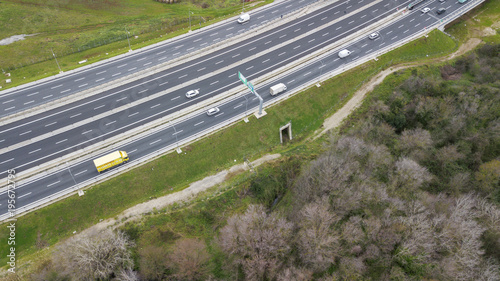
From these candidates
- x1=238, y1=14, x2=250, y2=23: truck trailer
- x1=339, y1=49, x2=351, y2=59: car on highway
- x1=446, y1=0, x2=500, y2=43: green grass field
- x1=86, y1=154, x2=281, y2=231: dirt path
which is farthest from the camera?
x1=446, y1=0, x2=500, y2=43: green grass field

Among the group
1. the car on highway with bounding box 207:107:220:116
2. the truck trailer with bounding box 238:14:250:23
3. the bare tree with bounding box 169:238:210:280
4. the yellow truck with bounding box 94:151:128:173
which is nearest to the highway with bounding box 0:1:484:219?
the car on highway with bounding box 207:107:220:116

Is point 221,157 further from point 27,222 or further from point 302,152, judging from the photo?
point 27,222

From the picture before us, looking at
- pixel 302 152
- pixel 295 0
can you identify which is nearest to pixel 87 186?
pixel 302 152

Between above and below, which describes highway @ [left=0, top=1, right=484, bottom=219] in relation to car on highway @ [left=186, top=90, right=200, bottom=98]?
below

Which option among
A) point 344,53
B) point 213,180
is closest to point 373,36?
point 344,53

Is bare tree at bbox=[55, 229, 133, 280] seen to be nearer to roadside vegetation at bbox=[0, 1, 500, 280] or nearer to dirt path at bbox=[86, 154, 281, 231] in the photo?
roadside vegetation at bbox=[0, 1, 500, 280]

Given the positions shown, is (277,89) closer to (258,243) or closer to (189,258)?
(258,243)

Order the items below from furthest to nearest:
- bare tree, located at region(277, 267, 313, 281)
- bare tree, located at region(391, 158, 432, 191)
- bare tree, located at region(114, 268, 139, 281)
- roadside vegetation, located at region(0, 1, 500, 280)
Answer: bare tree, located at region(391, 158, 432, 191) → roadside vegetation, located at region(0, 1, 500, 280) → bare tree, located at region(114, 268, 139, 281) → bare tree, located at region(277, 267, 313, 281)
